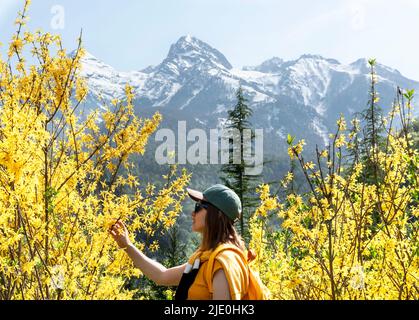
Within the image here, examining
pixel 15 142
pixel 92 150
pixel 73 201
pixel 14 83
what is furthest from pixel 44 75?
pixel 15 142

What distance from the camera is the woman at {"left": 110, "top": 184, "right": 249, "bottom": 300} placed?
223cm

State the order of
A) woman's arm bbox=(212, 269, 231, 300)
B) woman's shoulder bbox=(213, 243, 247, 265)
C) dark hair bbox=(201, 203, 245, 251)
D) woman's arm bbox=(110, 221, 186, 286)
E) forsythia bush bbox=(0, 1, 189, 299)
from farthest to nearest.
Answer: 1. forsythia bush bbox=(0, 1, 189, 299)
2. woman's arm bbox=(110, 221, 186, 286)
3. dark hair bbox=(201, 203, 245, 251)
4. woman's shoulder bbox=(213, 243, 247, 265)
5. woman's arm bbox=(212, 269, 231, 300)

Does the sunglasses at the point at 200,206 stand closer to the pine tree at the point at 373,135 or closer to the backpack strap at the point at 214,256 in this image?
the backpack strap at the point at 214,256

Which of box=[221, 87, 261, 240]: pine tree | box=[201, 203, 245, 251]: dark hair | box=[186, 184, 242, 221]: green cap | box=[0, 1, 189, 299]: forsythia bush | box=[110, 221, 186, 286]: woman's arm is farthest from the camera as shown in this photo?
box=[221, 87, 261, 240]: pine tree

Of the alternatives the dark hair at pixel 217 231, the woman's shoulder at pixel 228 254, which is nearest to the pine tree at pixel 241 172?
the dark hair at pixel 217 231

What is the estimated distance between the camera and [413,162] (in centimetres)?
412

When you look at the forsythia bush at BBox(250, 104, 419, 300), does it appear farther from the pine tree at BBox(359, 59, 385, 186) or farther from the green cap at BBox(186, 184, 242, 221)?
the green cap at BBox(186, 184, 242, 221)

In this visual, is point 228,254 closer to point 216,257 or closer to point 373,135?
point 216,257

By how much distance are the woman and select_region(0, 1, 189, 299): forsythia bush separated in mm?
1387

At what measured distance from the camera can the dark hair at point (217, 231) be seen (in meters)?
2.54

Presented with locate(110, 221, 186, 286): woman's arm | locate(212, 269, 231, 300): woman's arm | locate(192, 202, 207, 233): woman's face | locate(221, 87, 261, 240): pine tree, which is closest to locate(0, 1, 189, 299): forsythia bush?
locate(110, 221, 186, 286): woman's arm

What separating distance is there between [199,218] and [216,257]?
1.46 feet

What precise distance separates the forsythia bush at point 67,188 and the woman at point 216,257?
54.6 inches
